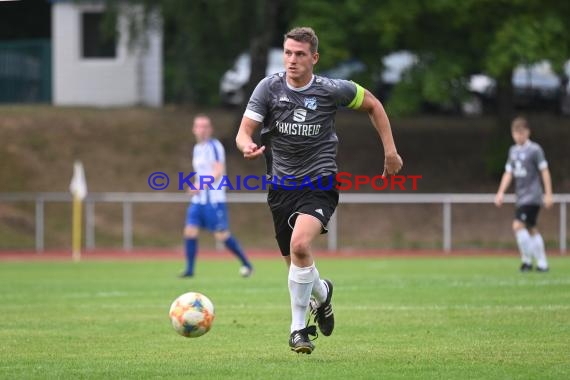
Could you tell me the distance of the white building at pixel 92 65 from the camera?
36.7 metres

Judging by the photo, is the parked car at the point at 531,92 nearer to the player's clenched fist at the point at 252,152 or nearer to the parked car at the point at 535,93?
the parked car at the point at 535,93

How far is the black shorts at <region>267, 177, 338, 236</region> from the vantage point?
8805mm

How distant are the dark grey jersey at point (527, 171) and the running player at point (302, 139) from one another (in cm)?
900

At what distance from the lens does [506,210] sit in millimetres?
28641

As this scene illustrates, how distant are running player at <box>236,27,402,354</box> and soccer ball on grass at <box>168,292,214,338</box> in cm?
67

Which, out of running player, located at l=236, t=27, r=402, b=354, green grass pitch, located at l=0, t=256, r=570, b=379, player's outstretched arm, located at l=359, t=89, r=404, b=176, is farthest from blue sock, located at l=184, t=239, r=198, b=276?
player's outstretched arm, located at l=359, t=89, r=404, b=176

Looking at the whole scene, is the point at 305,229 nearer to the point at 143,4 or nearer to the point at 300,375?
the point at 300,375

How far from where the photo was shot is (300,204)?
29.0 feet

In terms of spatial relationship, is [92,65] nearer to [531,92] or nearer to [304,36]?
[531,92]

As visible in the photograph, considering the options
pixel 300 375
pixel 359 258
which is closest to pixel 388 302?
pixel 300 375

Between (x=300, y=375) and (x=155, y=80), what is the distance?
3066 centimetres

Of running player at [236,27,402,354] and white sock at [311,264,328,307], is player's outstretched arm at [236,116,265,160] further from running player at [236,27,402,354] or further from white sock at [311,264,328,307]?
white sock at [311,264,328,307]

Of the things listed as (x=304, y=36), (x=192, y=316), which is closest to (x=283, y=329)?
(x=192, y=316)

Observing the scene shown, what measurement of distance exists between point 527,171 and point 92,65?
2222 centimetres
